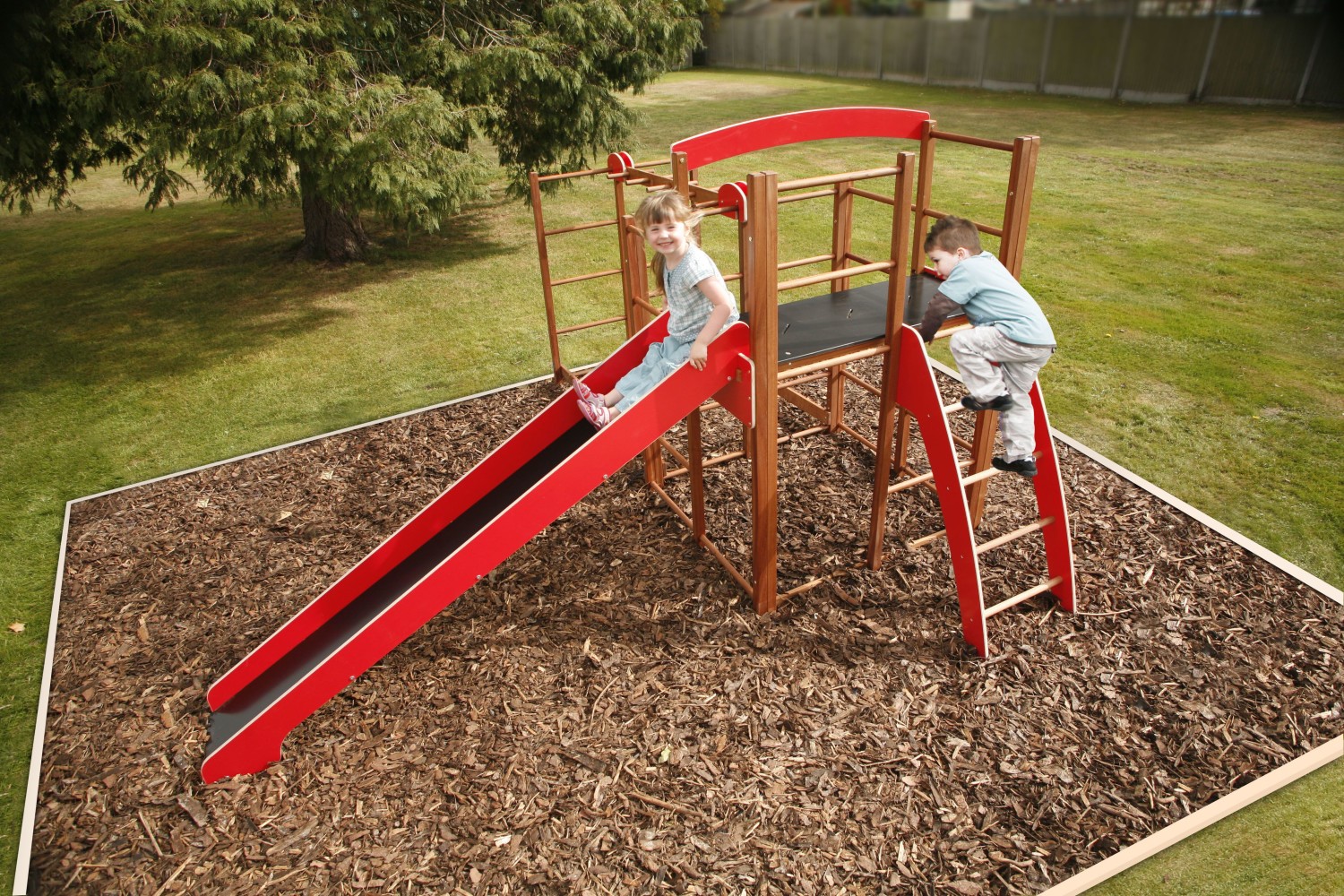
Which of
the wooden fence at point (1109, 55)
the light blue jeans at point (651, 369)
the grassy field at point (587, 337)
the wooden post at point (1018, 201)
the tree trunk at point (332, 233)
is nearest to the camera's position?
the wooden post at point (1018, 201)

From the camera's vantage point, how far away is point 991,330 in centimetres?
366

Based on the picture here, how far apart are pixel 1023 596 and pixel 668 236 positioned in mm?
2374

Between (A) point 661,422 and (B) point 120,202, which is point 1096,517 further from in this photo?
(B) point 120,202

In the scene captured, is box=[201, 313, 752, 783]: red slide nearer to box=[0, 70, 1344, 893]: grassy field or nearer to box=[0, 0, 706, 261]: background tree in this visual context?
box=[0, 70, 1344, 893]: grassy field

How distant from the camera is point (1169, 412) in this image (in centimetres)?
587

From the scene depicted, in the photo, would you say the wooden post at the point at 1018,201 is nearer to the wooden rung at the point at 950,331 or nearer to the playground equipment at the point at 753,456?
the playground equipment at the point at 753,456

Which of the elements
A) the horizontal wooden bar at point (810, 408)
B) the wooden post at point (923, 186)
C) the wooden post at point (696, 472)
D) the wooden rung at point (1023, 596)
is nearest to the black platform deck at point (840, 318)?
the wooden post at point (923, 186)

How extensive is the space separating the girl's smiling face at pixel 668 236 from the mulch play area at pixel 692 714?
1.77 metres

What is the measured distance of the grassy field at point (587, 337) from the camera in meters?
4.67

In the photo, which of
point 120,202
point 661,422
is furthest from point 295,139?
point 120,202

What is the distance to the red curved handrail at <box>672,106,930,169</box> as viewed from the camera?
150 inches

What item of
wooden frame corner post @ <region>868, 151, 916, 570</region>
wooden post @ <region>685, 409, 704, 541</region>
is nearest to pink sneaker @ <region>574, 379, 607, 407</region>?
wooden post @ <region>685, 409, 704, 541</region>

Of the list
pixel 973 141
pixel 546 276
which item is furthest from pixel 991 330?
pixel 546 276

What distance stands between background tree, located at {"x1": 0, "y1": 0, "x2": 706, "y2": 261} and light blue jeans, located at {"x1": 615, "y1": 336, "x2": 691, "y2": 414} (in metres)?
3.73
